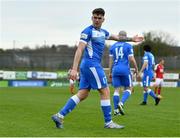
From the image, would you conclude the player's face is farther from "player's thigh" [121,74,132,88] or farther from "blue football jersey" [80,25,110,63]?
"player's thigh" [121,74,132,88]

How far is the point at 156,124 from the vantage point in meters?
10.6

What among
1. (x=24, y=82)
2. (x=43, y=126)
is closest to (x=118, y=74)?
(x=43, y=126)

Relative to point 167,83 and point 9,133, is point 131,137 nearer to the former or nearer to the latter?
point 9,133

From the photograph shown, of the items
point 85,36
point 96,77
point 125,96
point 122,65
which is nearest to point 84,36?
point 85,36

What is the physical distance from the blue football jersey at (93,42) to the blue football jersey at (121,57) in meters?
4.21

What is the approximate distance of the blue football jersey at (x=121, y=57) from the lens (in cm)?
1391

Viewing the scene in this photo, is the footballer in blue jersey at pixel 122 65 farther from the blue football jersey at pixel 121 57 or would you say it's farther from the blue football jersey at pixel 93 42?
the blue football jersey at pixel 93 42

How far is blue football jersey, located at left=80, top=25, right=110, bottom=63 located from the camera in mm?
9453

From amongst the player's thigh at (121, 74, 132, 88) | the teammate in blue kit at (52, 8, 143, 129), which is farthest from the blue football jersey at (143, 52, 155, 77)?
the teammate in blue kit at (52, 8, 143, 129)

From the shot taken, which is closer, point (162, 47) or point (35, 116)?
point (35, 116)

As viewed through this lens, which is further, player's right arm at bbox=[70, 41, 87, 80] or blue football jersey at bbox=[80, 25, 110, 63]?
blue football jersey at bbox=[80, 25, 110, 63]

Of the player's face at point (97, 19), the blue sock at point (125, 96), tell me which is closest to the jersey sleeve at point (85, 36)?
Result: the player's face at point (97, 19)

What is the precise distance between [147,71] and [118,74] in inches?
197

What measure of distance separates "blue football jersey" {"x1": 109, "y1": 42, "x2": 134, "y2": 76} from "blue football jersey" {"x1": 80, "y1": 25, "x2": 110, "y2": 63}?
4209 mm
